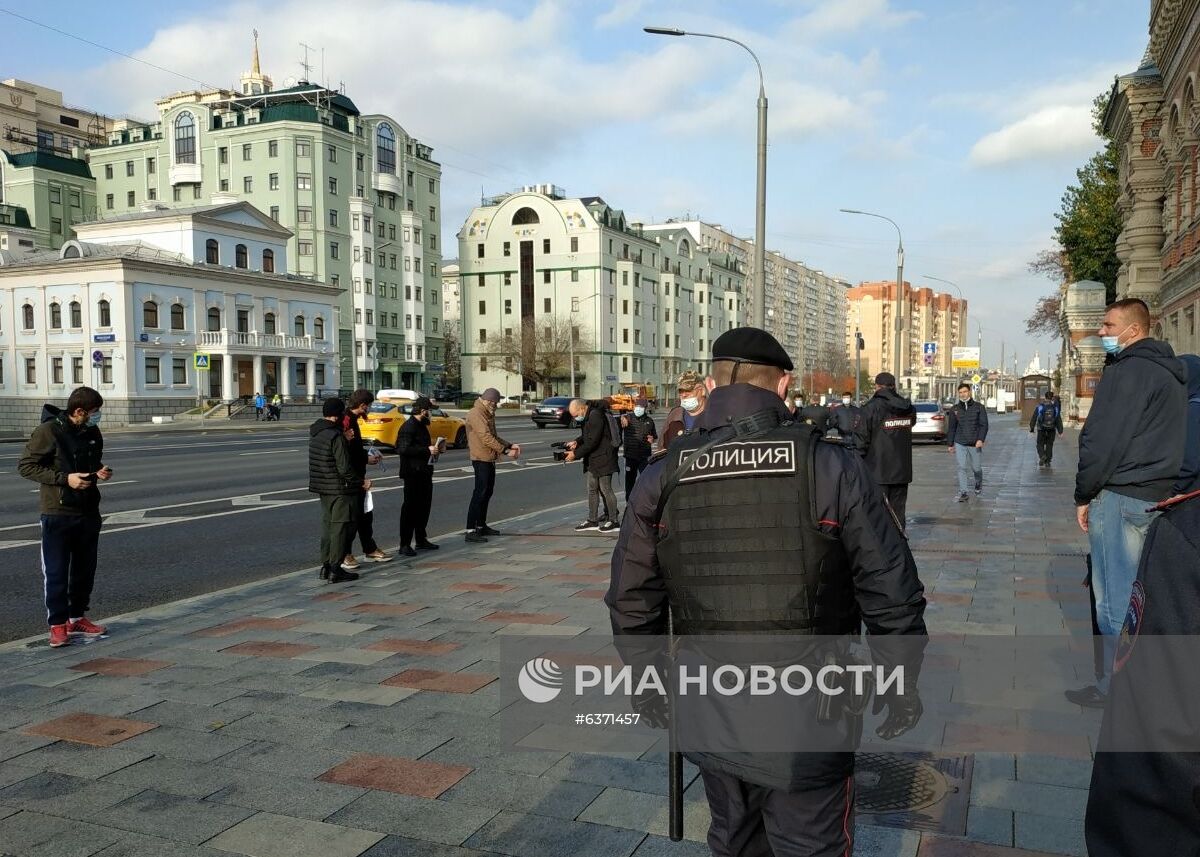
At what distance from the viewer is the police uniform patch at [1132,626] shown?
5.16 ft

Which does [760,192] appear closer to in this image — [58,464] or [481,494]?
[481,494]

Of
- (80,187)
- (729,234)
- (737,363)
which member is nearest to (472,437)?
(737,363)

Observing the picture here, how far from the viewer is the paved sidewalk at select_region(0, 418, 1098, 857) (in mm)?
3439

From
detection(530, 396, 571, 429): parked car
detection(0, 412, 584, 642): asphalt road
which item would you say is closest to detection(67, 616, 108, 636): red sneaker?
detection(0, 412, 584, 642): asphalt road

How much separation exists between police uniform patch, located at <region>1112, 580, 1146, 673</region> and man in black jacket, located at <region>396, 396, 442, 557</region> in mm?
8767

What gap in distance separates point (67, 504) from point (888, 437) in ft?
23.9

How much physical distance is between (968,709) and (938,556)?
4.85 m

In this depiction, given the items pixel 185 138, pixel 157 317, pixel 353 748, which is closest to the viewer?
pixel 353 748

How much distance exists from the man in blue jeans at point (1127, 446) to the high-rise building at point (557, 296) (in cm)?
7699

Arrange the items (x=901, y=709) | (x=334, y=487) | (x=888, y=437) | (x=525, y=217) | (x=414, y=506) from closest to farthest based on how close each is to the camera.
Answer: (x=901, y=709) → (x=334, y=487) → (x=888, y=437) → (x=414, y=506) → (x=525, y=217)

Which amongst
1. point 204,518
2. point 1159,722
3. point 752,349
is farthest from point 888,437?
point 204,518

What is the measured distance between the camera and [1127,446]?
14.4 feet

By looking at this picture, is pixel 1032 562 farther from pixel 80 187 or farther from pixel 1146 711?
pixel 80 187

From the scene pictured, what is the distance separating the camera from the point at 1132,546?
447cm
